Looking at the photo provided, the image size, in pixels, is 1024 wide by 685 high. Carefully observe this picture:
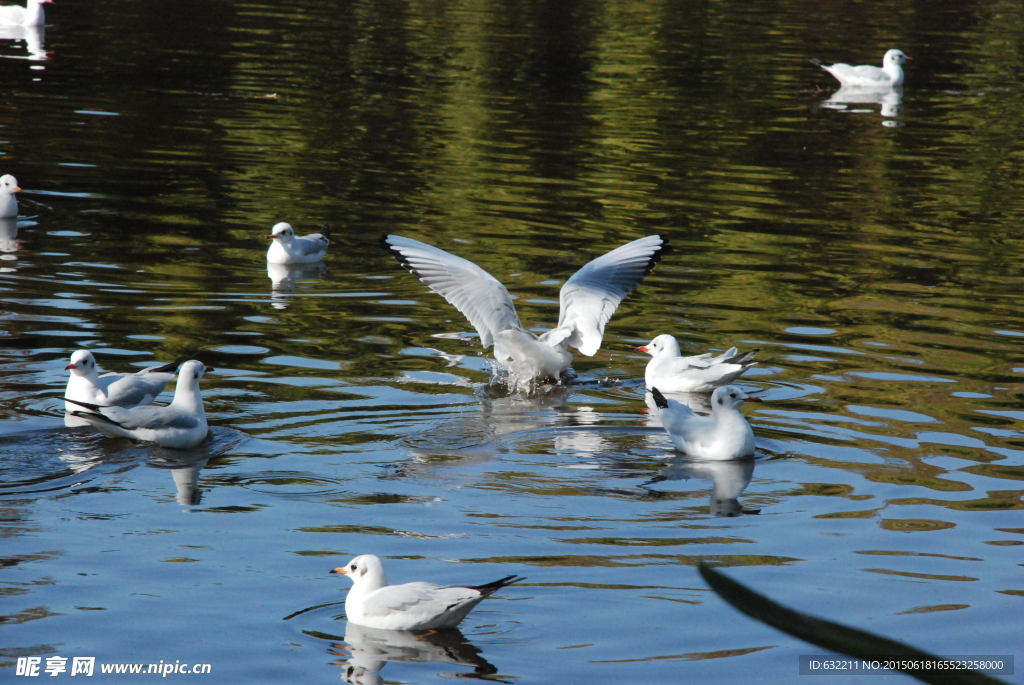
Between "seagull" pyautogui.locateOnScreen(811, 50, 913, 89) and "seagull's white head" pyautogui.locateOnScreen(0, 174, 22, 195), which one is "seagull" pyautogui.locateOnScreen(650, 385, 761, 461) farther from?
"seagull" pyautogui.locateOnScreen(811, 50, 913, 89)

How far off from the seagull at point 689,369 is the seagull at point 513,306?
2.43ft

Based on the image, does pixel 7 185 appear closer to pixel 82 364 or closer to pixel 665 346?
pixel 82 364

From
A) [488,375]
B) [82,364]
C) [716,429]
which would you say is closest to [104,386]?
[82,364]

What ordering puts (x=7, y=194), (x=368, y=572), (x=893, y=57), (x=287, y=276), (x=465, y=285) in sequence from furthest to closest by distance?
1. (x=893, y=57)
2. (x=7, y=194)
3. (x=287, y=276)
4. (x=465, y=285)
5. (x=368, y=572)

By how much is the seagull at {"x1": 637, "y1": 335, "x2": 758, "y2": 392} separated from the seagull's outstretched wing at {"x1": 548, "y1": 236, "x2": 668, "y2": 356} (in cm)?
76

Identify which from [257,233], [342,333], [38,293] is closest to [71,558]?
[342,333]

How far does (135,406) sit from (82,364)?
0.50 meters

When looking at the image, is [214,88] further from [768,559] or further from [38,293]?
[768,559]

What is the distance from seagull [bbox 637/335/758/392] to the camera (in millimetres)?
10672

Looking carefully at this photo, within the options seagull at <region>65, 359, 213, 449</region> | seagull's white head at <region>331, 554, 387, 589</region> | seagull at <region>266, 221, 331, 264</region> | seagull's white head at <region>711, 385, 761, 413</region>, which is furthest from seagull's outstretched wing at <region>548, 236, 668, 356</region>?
seagull's white head at <region>331, 554, 387, 589</region>

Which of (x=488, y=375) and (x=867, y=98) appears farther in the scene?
(x=867, y=98)

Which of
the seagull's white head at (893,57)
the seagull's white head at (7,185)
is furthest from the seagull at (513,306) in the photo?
the seagull's white head at (893,57)

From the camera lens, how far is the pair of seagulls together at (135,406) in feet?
29.1

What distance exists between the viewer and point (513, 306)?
1177 centimetres
